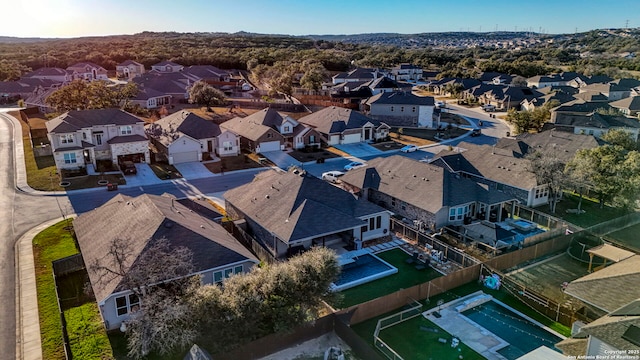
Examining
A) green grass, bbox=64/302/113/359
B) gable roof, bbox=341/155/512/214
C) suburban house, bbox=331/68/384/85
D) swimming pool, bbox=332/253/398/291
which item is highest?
suburban house, bbox=331/68/384/85

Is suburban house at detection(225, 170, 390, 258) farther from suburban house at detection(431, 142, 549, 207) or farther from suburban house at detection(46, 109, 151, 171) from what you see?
suburban house at detection(46, 109, 151, 171)

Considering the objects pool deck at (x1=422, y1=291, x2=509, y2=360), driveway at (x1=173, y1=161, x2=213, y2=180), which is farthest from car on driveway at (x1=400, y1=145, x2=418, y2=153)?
pool deck at (x1=422, y1=291, x2=509, y2=360)

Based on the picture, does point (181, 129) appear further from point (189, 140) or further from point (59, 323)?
point (59, 323)

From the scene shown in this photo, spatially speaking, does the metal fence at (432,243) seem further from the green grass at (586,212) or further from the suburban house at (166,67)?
the suburban house at (166,67)

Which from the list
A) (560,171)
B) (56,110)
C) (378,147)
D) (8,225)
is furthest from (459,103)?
(8,225)

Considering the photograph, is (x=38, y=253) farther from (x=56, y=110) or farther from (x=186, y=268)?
(x=56, y=110)

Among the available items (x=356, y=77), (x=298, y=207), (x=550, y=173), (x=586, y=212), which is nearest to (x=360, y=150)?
(x=550, y=173)

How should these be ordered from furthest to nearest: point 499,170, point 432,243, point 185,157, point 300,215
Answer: point 185,157 < point 499,170 < point 432,243 < point 300,215
